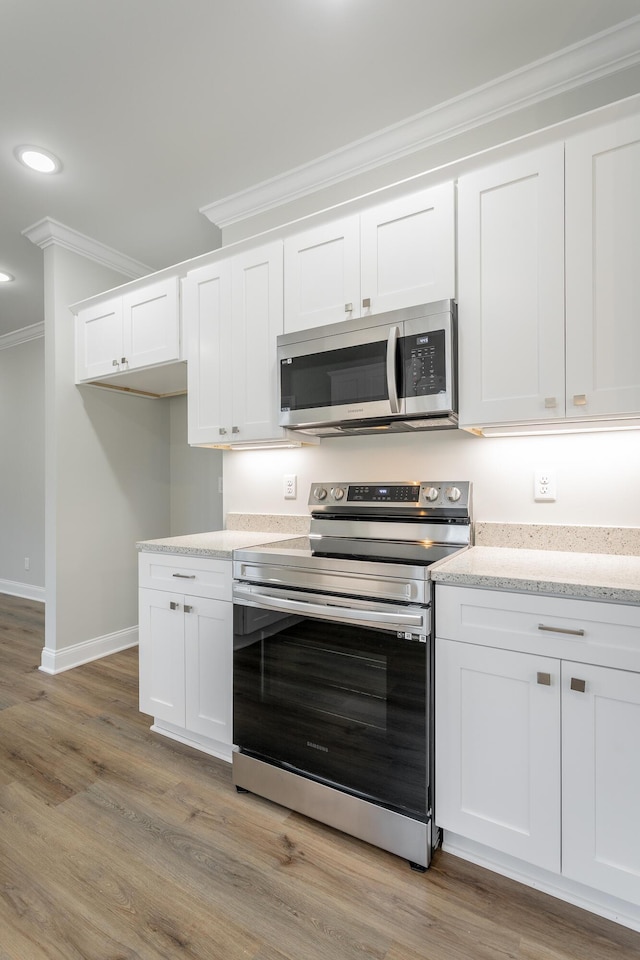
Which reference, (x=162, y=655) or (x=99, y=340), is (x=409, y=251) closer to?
(x=162, y=655)

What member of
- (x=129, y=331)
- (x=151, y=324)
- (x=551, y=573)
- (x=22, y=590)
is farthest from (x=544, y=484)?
(x=22, y=590)

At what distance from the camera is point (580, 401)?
1.64 meters

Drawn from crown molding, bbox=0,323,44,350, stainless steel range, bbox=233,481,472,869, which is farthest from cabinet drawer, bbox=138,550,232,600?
crown molding, bbox=0,323,44,350

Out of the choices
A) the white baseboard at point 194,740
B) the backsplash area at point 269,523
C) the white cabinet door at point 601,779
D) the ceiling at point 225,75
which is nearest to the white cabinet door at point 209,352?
the backsplash area at point 269,523

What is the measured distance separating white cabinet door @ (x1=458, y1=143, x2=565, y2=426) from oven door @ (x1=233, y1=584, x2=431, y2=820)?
2.75 feet

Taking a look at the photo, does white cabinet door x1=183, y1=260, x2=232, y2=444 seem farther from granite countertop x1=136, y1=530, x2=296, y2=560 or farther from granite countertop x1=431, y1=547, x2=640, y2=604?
granite countertop x1=431, y1=547, x2=640, y2=604

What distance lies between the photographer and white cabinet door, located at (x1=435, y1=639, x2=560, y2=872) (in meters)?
1.40

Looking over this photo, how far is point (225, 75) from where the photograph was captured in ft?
6.66

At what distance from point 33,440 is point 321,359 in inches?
164

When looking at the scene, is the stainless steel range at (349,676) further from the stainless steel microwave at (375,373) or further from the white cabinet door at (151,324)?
the white cabinet door at (151,324)

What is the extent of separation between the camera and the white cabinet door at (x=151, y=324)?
2787 mm

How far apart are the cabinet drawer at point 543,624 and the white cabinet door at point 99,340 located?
256cm

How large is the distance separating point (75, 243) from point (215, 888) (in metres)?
3.64

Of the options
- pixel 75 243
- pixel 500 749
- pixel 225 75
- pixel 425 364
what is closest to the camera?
pixel 500 749
